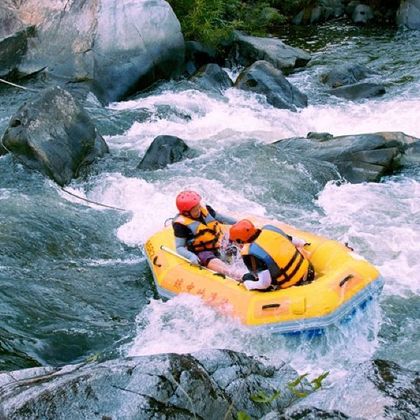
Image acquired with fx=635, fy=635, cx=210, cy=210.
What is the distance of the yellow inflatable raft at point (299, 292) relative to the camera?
547 cm

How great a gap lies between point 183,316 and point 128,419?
111 inches

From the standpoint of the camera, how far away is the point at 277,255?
5.69 meters

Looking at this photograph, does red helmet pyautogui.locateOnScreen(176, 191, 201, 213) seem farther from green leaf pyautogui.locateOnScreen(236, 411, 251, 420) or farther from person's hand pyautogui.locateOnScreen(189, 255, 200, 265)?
green leaf pyautogui.locateOnScreen(236, 411, 251, 420)

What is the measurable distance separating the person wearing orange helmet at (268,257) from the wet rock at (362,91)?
25.0 feet

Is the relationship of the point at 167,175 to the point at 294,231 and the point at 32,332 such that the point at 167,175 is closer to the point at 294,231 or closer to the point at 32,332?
the point at 294,231

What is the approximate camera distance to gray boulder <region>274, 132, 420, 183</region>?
9195 millimetres

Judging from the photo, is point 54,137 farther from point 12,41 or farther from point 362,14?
point 362,14

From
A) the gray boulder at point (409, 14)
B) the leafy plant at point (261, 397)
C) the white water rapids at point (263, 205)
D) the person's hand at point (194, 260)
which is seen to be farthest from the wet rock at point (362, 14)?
the leafy plant at point (261, 397)

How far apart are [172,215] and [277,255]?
3015 millimetres

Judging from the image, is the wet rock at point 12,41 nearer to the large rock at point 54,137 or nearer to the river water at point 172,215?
the river water at point 172,215

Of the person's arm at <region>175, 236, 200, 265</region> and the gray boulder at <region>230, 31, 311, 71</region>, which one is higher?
the person's arm at <region>175, 236, 200, 265</region>

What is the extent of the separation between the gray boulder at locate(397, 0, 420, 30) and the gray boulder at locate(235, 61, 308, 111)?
6.40m

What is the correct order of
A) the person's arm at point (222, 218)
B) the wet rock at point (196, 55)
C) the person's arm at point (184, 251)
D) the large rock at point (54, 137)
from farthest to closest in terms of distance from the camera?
the wet rock at point (196, 55) → the large rock at point (54, 137) → the person's arm at point (222, 218) → the person's arm at point (184, 251)

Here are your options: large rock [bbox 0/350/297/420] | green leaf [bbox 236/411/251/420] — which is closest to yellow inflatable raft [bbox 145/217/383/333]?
large rock [bbox 0/350/297/420]
